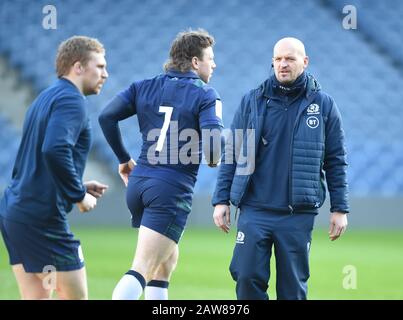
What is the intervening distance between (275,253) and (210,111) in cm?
95

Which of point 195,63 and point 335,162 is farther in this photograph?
point 195,63

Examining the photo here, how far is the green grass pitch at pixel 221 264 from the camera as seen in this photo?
25.5ft

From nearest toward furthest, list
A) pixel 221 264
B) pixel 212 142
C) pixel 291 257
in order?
pixel 291 257 → pixel 212 142 → pixel 221 264

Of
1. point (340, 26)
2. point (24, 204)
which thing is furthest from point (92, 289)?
point (340, 26)

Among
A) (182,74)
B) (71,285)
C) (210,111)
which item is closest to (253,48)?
(182,74)

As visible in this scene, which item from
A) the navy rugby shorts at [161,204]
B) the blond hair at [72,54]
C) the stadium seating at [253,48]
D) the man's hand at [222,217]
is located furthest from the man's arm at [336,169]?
the stadium seating at [253,48]

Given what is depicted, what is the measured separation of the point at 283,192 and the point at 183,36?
1235 millimetres

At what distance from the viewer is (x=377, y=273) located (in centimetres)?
938

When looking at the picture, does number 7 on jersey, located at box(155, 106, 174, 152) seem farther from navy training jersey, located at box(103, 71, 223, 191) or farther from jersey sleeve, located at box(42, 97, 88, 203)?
jersey sleeve, located at box(42, 97, 88, 203)

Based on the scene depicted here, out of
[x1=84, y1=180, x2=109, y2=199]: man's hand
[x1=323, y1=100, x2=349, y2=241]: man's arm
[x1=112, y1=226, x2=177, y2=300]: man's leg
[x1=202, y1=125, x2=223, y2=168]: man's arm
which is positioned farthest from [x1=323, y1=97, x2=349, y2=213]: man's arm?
[x1=84, y1=180, x2=109, y2=199]: man's hand

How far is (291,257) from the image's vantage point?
16.8ft

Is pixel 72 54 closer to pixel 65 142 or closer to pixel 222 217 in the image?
pixel 65 142

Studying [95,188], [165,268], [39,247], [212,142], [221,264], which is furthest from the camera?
[221,264]

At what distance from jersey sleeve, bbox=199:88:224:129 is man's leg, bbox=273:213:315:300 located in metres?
0.74
